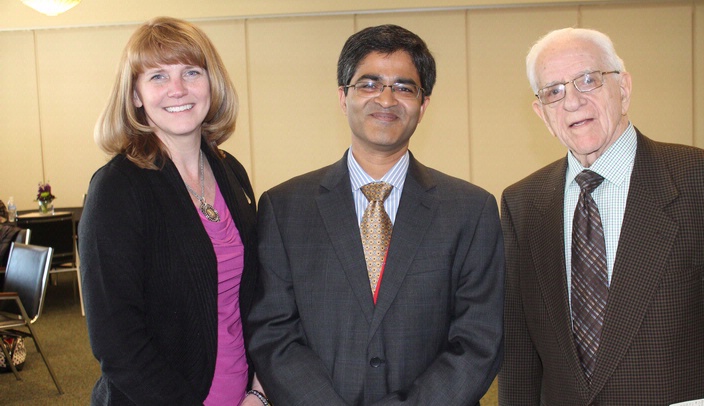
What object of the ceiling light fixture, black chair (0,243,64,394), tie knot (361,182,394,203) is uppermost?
the ceiling light fixture

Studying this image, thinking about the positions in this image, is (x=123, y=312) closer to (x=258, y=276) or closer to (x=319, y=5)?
(x=258, y=276)

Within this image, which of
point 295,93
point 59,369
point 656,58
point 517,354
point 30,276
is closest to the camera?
point 517,354

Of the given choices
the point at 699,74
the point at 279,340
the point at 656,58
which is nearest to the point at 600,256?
the point at 279,340

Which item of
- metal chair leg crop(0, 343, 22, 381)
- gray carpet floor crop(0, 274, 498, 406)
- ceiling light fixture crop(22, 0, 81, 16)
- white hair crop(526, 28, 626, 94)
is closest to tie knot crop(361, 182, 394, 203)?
white hair crop(526, 28, 626, 94)

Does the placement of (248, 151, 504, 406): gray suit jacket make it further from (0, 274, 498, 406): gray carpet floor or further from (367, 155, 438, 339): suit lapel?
(0, 274, 498, 406): gray carpet floor

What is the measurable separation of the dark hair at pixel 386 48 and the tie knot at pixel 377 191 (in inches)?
13.1

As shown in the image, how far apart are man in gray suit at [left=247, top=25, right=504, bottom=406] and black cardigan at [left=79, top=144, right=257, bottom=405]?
0.17 metres

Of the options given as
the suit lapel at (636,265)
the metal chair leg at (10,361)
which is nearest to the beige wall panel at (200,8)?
the metal chair leg at (10,361)

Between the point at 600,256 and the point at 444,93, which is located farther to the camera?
the point at 444,93

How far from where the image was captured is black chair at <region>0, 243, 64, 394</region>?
14.8 feet

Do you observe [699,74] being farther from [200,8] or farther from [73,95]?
[73,95]

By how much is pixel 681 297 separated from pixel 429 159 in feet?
26.4

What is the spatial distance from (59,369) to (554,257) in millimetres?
4632

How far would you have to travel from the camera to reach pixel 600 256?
73.4 inches
